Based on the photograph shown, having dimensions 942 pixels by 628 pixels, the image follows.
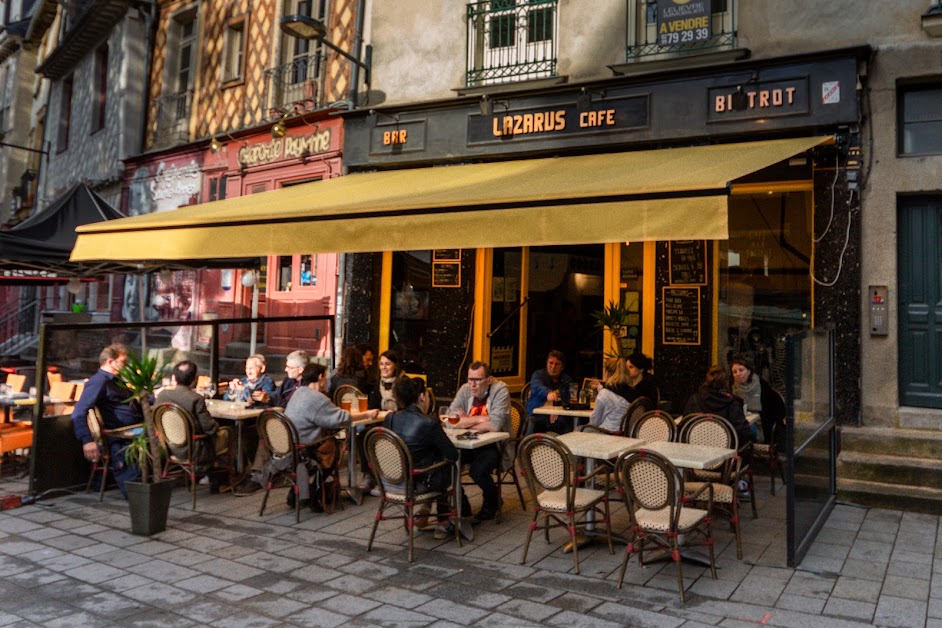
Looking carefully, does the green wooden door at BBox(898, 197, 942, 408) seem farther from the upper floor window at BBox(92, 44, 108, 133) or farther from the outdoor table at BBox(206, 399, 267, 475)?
the upper floor window at BBox(92, 44, 108, 133)

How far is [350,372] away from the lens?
8.41 m

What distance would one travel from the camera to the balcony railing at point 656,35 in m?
7.99

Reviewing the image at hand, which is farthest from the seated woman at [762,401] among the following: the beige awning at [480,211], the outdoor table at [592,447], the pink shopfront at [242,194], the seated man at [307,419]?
the pink shopfront at [242,194]

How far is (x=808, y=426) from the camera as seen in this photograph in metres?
5.48

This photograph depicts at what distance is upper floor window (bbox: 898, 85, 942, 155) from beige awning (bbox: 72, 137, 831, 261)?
950mm

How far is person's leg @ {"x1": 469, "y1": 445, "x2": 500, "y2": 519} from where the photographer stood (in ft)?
20.2

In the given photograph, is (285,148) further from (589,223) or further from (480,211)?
(589,223)

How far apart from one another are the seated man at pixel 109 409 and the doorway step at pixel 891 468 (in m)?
6.31

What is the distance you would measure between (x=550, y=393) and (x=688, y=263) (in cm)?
211

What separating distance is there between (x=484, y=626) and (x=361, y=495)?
9.78 feet

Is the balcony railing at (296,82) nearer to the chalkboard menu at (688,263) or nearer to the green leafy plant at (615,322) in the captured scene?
the green leafy plant at (615,322)

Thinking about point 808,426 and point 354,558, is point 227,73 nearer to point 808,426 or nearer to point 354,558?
point 354,558

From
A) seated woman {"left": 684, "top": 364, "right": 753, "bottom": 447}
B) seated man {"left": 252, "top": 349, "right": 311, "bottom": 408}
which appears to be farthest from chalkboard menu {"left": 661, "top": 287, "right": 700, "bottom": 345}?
seated man {"left": 252, "top": 349, "right": 311, "bottom": 408}

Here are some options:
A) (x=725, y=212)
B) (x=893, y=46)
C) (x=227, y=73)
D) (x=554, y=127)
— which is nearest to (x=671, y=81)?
(x=554, y=127)
